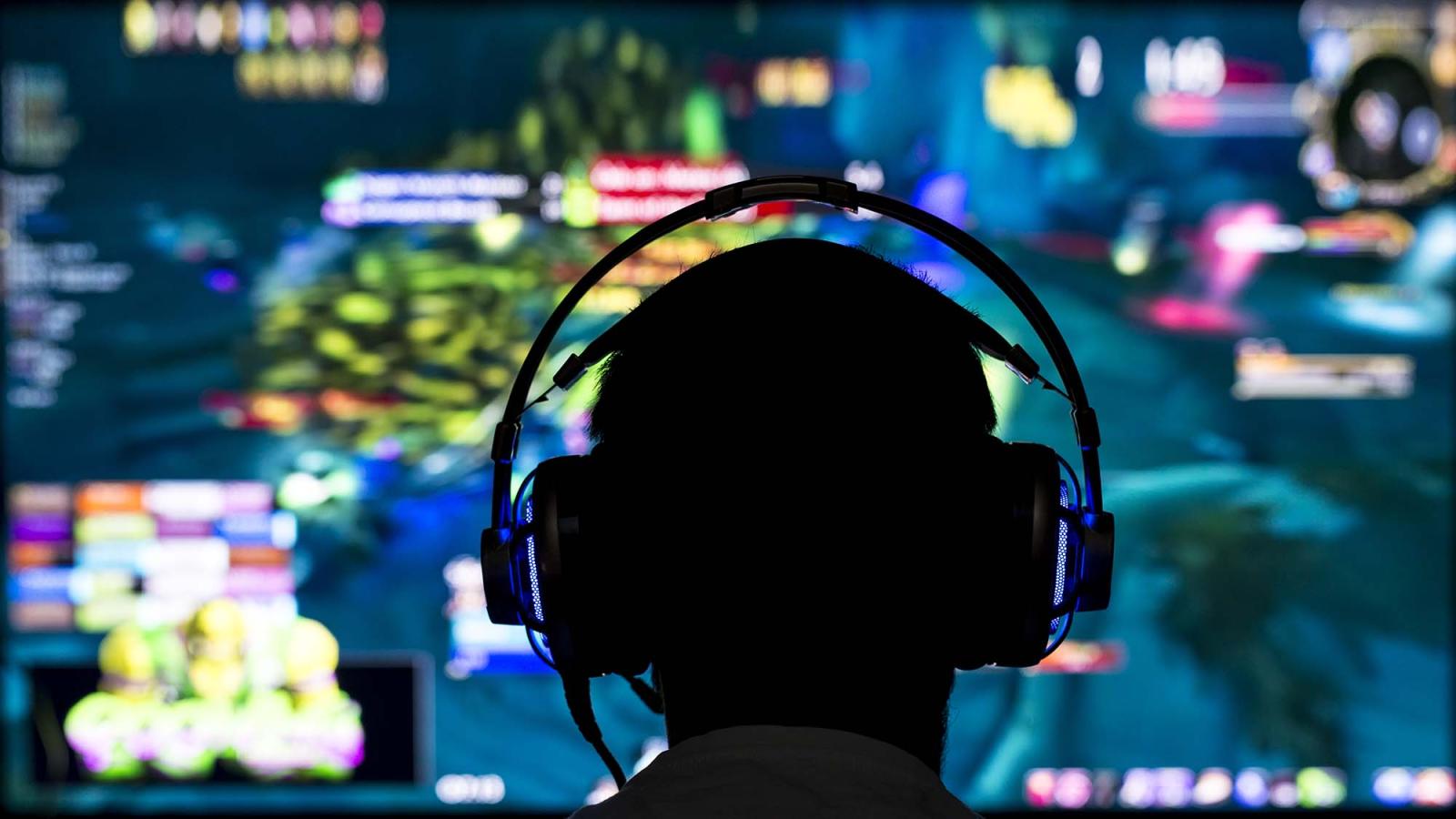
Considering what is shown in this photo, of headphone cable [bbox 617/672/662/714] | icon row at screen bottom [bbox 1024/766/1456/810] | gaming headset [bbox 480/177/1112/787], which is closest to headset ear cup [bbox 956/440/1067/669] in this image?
gaming headset [bbox 480/177/1112/787]

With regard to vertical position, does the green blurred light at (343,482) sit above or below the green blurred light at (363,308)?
below

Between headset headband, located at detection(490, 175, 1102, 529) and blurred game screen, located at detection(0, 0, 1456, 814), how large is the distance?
3.54 feet

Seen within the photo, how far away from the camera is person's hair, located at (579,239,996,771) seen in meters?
0.60

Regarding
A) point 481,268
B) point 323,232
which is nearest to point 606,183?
point 481,268

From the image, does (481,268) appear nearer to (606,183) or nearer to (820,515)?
(606,183)

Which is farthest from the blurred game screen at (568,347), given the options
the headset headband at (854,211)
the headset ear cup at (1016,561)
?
the headset ear cup at (1016,561)

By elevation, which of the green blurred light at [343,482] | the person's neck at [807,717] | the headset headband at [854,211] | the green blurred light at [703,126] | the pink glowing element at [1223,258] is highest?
the green blurred light at [703,126]

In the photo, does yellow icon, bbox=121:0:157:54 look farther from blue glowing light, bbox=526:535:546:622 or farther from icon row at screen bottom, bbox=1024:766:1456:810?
icon row at screen bottom, bbox=1024:766:1456:810

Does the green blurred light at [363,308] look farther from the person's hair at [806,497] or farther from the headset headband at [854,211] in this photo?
the person's hair at [806,497]

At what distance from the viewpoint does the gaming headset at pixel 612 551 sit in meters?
0.70

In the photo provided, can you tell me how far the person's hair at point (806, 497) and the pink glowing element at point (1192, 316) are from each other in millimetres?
1386

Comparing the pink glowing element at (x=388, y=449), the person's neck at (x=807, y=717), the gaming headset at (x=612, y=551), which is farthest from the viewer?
the pink glowing element at (x=388, y=449)

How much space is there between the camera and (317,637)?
192cm

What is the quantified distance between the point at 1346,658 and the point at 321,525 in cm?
150
